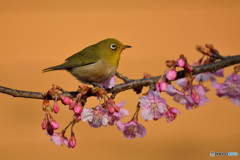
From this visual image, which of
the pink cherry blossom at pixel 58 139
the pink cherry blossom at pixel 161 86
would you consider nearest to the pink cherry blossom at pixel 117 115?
the pink cherry blossom at pixel 161 86

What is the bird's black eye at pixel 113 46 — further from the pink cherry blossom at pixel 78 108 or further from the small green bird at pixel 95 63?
the pink cherry blossom at pixel 78 108

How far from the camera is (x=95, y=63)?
2805 millimetres

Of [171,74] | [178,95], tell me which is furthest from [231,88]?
[171,74]

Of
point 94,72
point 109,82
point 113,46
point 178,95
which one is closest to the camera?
point 178,95

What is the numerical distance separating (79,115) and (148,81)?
0.54m

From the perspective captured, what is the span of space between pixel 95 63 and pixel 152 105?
1103 millimetres

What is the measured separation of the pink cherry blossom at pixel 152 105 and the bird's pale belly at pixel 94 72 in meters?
0.73

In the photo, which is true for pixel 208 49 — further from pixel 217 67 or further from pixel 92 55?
pixel 92 55

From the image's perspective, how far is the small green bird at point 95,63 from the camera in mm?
2637

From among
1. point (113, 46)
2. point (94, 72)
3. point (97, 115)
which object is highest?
point (113, 46)

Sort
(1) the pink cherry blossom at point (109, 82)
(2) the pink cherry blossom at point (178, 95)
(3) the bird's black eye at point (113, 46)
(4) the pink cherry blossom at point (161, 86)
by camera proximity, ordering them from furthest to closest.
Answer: (3) the bird's black eye at point (113, 46) < (1) the pink cherry blossom at point (109, 82) < (2) the pink cherry blossom at point (178, 95) < (4) the pink cherry blossom at point (161, 86)

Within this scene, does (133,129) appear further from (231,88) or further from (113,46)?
(113,46)

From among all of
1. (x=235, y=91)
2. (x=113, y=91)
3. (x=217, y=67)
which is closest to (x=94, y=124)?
(x=113, y=91)

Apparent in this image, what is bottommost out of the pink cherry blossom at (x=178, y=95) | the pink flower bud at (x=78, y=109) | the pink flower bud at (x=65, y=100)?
the pink flower bud at (x=78, y=109)
